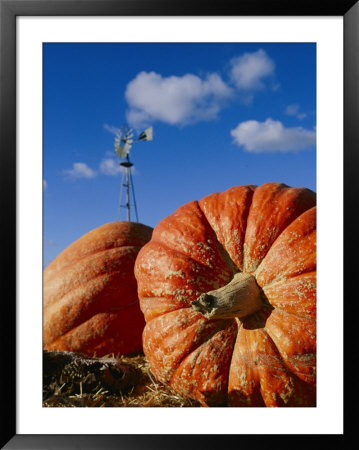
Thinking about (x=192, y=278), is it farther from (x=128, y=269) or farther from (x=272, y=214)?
(x=128, y=269)

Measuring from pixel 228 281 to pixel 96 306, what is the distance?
5.62 ft

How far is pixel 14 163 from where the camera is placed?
9.31ft

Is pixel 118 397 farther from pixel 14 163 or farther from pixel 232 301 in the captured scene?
pixel 14 163

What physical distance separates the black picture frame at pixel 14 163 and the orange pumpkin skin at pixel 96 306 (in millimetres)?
1527

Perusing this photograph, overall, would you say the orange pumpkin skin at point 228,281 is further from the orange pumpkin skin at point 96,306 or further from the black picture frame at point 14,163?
the orange pumpkin skin at point 96,306

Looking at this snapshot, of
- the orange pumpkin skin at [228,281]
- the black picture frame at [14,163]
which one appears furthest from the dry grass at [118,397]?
the black picture frame at [14,163]

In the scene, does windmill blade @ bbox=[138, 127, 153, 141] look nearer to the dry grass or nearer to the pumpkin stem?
the pumpkin stem

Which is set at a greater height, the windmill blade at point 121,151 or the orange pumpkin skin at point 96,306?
the windmill blade at point 121,151

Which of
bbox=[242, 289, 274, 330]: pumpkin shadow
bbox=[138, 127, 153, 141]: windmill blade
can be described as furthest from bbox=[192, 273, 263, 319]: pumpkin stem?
bbox=[138, 127, 153, 141]: windmill blade

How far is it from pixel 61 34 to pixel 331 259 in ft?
7.10

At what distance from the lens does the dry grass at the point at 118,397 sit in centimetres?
315

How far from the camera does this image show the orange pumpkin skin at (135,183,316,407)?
110 inches

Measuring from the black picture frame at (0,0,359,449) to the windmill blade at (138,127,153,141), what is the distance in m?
0.91

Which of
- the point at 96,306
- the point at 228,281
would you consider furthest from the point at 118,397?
the point at 228,281
